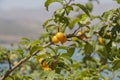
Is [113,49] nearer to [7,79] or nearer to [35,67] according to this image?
[7,79]

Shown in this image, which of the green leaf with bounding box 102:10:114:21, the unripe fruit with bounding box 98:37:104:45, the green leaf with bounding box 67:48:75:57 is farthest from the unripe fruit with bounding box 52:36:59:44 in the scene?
the green leaf with bounding box 102:10:114:21

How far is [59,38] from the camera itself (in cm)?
284

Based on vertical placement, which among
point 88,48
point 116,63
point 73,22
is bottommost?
point 116,63

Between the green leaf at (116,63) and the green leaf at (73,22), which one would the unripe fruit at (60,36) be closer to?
the green leaf at (73,22)

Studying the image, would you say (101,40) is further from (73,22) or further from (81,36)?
(73,22)

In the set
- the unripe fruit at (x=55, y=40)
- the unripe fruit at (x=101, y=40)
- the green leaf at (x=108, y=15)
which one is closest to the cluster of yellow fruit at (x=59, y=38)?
the unripe fruit at (x=55, y=40)

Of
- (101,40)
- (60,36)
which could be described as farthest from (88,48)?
(60,36)

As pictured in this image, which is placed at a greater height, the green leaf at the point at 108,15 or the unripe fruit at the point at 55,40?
the green leaf at the point at 108,15

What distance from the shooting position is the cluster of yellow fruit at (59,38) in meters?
2.86

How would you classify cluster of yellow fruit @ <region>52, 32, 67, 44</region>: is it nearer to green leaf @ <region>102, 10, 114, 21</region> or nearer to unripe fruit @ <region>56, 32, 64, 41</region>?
unripe fruit @ <region>56, 32, 64, 41</region>

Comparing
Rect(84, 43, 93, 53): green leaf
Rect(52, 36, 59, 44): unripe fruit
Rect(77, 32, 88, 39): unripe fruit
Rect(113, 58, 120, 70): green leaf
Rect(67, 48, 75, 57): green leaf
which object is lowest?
Rect(113, 58, 120, 70): green leaf

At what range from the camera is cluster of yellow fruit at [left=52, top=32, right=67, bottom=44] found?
112 inches

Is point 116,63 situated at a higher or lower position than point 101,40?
lower

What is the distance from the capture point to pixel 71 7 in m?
2.98
